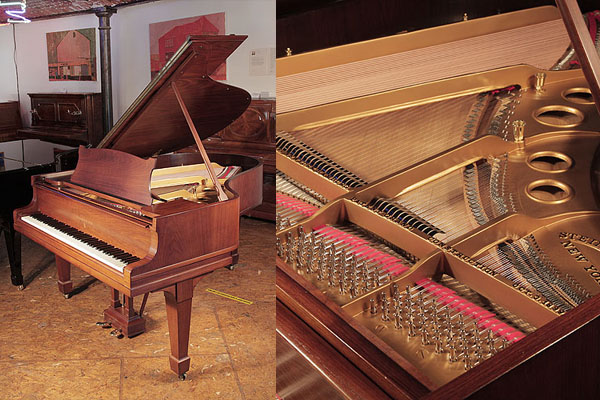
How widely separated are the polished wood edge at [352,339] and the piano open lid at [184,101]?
5.13ft

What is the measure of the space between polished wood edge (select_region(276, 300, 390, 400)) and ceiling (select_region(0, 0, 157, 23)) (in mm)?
5983

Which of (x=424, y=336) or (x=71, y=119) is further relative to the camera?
(x=71, y=119)

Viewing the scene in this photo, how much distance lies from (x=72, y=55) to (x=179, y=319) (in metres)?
5.89

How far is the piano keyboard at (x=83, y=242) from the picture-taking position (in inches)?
92.8

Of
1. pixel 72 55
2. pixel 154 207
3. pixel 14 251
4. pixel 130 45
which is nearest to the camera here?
pixel 154 207

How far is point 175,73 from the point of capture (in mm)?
2559

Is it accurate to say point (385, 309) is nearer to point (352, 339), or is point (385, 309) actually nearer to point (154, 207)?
point (352, 339)

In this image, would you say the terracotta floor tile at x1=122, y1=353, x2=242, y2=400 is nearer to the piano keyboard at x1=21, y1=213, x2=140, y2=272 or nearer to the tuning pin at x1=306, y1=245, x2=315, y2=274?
the piano keyboard at x1=21, y1=213, x2=140, y2=272

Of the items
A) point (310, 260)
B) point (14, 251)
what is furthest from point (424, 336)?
point (14, 251)

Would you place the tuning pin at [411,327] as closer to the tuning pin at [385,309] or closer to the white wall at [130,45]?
the tuning pin at [385,309]

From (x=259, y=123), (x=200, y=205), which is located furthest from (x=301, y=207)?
(x=259, y=123)

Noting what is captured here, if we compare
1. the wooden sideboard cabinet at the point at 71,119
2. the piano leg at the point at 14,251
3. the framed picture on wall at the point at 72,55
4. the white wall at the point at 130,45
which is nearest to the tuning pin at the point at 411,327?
the piano leg at the point at 14,251

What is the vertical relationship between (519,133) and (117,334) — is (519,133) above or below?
above

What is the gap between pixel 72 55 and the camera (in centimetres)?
708
